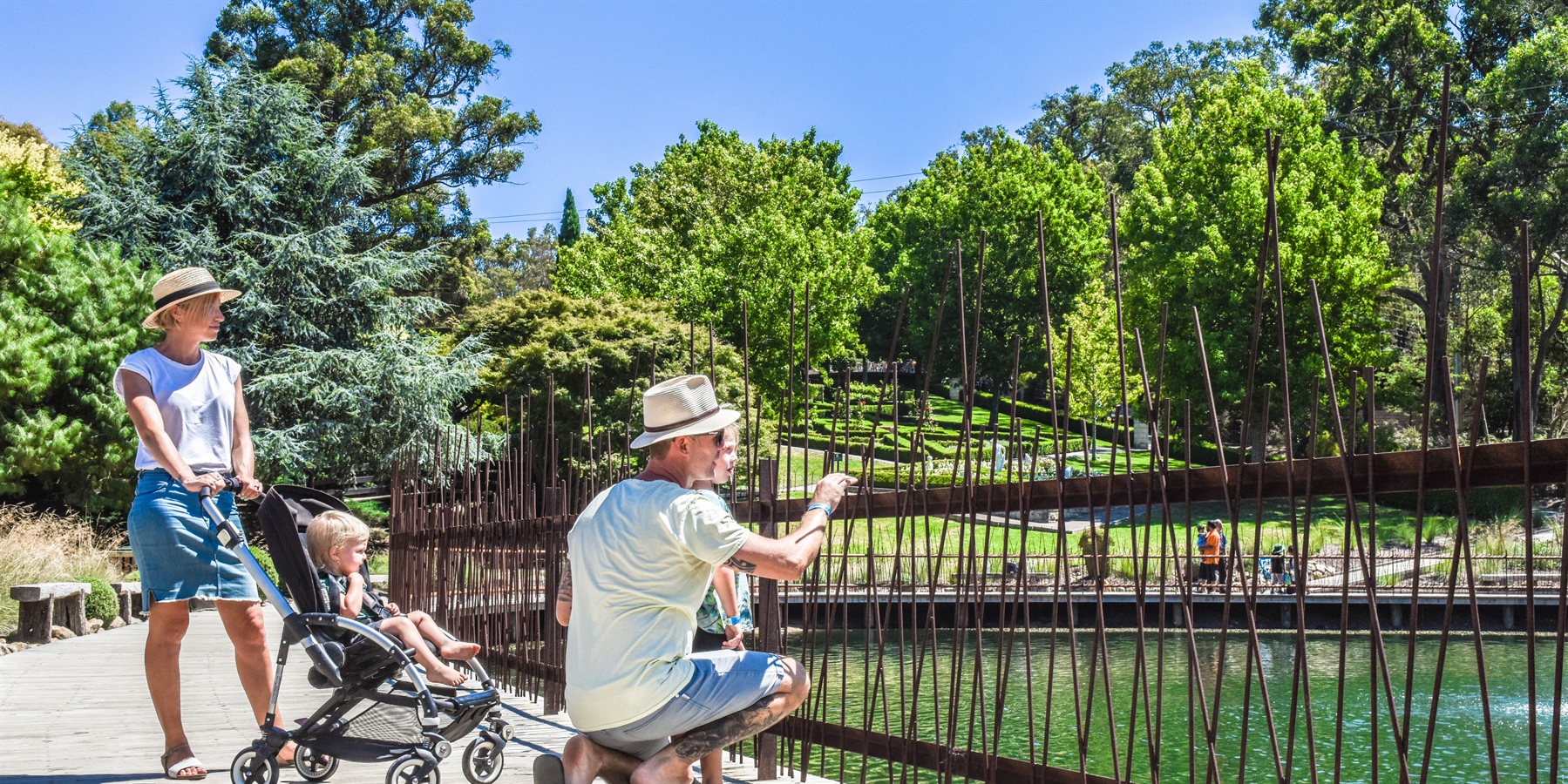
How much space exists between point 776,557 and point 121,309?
2182 centimetres

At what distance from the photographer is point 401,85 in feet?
137

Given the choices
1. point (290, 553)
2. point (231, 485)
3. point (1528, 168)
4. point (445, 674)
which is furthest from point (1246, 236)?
point (290, 553)

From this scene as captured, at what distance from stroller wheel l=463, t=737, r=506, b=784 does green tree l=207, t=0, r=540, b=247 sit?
3633 centimetres

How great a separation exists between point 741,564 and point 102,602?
37.7ft

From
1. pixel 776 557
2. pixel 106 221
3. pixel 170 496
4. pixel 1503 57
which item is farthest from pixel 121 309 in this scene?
pixel 1503 57

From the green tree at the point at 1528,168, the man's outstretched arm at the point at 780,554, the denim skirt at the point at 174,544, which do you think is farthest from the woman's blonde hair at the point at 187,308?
the green tree at the point at 1528,168

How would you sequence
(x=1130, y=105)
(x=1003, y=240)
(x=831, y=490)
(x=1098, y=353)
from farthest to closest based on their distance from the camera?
(x=1130, y=105) → (x=1003, y=240) → (x=1098, y=353) → (x=831, y=490)

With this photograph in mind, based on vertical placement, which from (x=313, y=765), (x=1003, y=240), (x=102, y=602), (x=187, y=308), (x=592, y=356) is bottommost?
(x=102, y=602)

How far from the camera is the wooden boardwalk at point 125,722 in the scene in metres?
4.96

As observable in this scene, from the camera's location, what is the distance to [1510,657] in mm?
19969

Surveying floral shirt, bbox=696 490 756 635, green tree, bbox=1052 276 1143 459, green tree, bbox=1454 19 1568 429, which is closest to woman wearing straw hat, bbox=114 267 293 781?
floral shirt, bbox=696 490 756 635

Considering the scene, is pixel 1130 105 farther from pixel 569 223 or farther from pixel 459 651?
pixel 459 651

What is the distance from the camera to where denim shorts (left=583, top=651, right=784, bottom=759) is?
3219 millimetres

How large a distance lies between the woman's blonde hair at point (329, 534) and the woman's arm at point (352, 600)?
123 millimetres
